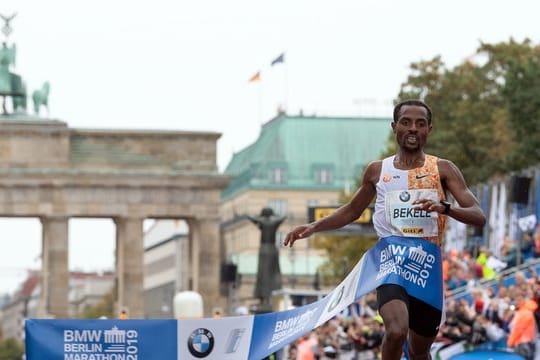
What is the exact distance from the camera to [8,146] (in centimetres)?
10294

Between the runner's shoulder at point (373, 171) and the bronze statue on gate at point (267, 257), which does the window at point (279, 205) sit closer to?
the bronze statue on gate at point (267, 257)

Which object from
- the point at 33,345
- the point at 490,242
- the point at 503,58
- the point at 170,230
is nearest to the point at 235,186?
the point at 170,230

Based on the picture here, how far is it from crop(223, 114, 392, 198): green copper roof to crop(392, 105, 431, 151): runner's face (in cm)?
13081

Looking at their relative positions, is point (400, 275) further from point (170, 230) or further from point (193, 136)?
point (170, 230)

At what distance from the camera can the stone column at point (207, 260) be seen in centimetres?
10419

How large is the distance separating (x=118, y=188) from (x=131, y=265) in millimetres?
4029

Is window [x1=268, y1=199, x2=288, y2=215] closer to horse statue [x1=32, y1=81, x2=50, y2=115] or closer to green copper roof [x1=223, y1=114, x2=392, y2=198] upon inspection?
green copper roof [x1=223, y1=114, x2=392, y2=198]

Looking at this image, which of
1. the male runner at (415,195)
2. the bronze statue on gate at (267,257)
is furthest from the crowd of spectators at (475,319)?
the male runner at (415,195)

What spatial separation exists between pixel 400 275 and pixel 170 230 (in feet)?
592

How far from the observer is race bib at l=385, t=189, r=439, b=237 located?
11.0 m

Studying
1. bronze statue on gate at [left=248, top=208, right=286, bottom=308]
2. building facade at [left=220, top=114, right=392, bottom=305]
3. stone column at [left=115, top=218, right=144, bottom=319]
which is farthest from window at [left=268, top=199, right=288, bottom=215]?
bronze statue on gate at [left=248, top=208, right=286, bottom=308]

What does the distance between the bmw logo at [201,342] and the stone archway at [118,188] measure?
91057mm

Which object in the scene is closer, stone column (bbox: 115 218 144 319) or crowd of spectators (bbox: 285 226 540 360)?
crowd of spectators (bbox: 285 226 540 360)

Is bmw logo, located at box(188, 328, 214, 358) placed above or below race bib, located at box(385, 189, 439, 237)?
below
